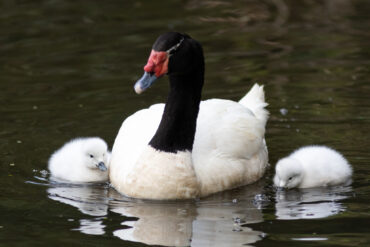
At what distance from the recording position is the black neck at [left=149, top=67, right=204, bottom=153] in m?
8.54

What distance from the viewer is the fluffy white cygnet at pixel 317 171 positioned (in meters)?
8.74

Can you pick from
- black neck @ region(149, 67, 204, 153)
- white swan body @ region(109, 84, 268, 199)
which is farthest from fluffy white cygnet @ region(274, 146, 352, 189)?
black neck @ region(149, 67, 204, 153)

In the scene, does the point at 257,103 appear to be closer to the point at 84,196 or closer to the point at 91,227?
the point at 84,196

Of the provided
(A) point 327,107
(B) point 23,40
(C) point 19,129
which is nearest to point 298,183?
(A) point 327,107

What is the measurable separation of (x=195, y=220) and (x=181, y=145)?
36.5 inches

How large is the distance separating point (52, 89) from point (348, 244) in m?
6.38

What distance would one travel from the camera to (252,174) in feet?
30.2

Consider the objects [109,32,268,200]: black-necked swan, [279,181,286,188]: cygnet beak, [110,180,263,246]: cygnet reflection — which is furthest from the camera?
[279,181,286,188]: cygnet beak

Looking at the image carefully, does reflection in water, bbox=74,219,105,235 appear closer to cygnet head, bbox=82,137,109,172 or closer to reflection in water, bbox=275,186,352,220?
cygnet head, bbox=82,137,109,172

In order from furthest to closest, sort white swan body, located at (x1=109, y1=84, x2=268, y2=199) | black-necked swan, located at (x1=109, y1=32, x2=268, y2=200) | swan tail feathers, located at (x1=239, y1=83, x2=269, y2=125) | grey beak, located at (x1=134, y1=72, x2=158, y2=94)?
swan tail feathers, located at (x1=239, y1=83, x2=269, y2=125)
white swan body, located at (x1=109, y1=84, x2=268, y2=199)
black-necked swan, located at (x1=109, y1=32, x2=268, y2=200)
grey beak, located at (x1=134, y1=72, x2=158, y2=94)

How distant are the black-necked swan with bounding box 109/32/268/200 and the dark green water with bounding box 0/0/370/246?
0.17 metres

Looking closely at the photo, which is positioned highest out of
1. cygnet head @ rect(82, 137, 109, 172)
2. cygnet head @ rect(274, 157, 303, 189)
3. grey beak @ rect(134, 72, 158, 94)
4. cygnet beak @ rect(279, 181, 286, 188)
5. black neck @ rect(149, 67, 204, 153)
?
grey beak @ rect(134, 72, 158, 94)

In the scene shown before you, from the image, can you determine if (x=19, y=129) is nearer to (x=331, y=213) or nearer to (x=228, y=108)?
(x=228, y=108)

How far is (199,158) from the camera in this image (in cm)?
876
